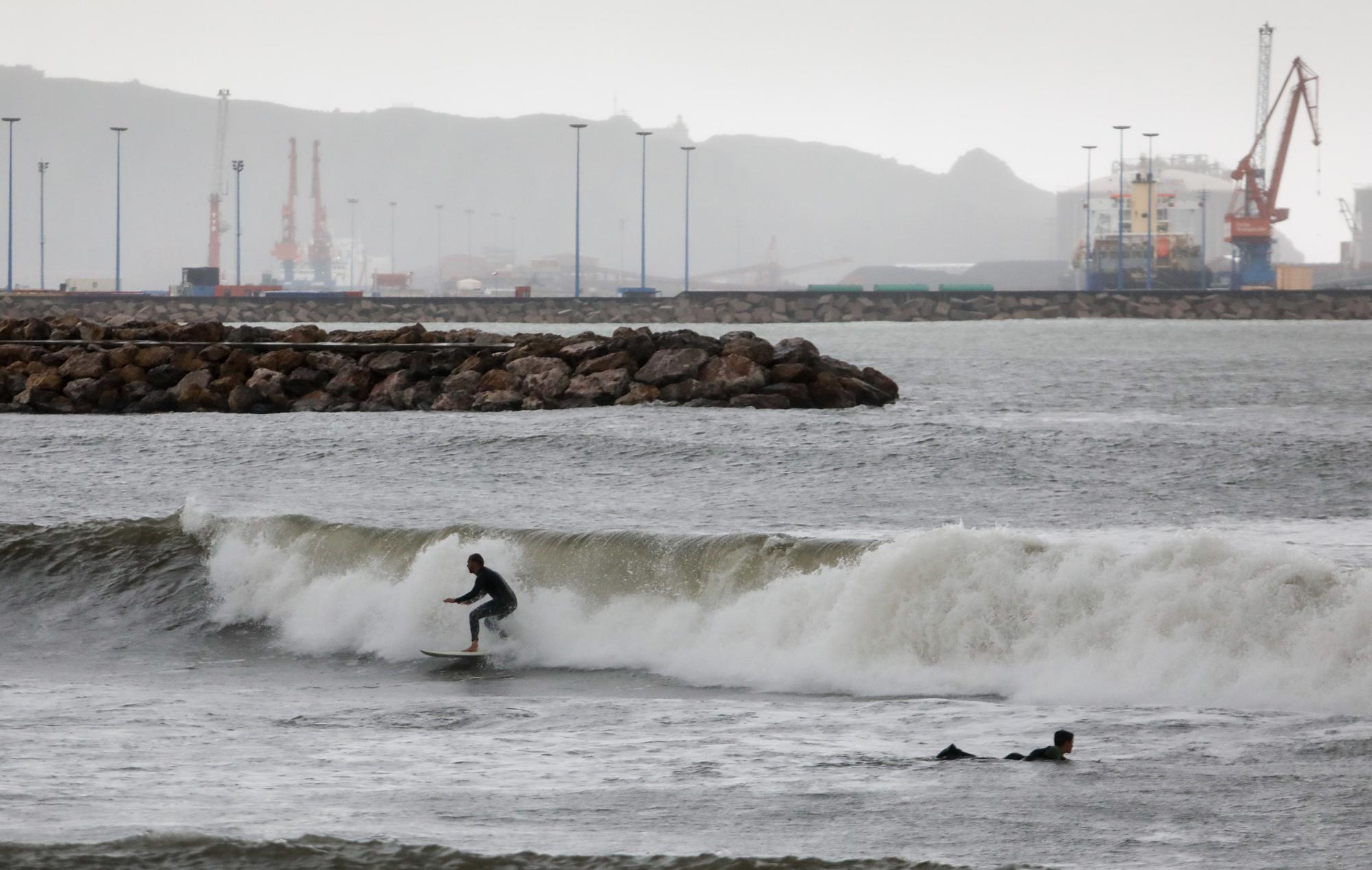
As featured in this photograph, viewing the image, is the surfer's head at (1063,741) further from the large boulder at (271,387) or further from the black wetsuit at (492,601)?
the large boulder at (271,387)

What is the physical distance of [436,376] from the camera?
42.0 metres

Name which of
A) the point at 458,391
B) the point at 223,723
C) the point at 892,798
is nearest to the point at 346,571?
the point at 223,723

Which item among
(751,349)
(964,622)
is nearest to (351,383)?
(751,349)

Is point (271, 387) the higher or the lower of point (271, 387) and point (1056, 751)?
the higher

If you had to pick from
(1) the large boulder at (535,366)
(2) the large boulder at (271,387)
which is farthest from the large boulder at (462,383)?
(2) the large boulder at (271,387)

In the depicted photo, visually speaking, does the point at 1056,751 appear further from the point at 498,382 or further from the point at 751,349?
the point at 498,382

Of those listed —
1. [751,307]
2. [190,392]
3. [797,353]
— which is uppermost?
[751,307]

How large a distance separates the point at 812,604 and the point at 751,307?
11225 centimetres

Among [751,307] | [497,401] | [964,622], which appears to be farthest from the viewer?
[751,307]

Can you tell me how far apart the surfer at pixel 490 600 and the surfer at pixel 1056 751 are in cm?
613

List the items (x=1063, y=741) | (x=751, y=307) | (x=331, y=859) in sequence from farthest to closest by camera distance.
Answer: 1. (x=751, y=307)
2. (x=1063, y=741)
3. (x=331, y=859)

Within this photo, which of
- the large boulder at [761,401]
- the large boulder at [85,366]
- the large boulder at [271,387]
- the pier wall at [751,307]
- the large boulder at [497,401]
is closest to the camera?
the large boulder at [761,401]

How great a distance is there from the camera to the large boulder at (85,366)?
137 feet

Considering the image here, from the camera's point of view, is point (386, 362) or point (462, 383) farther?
point (386, 362)
